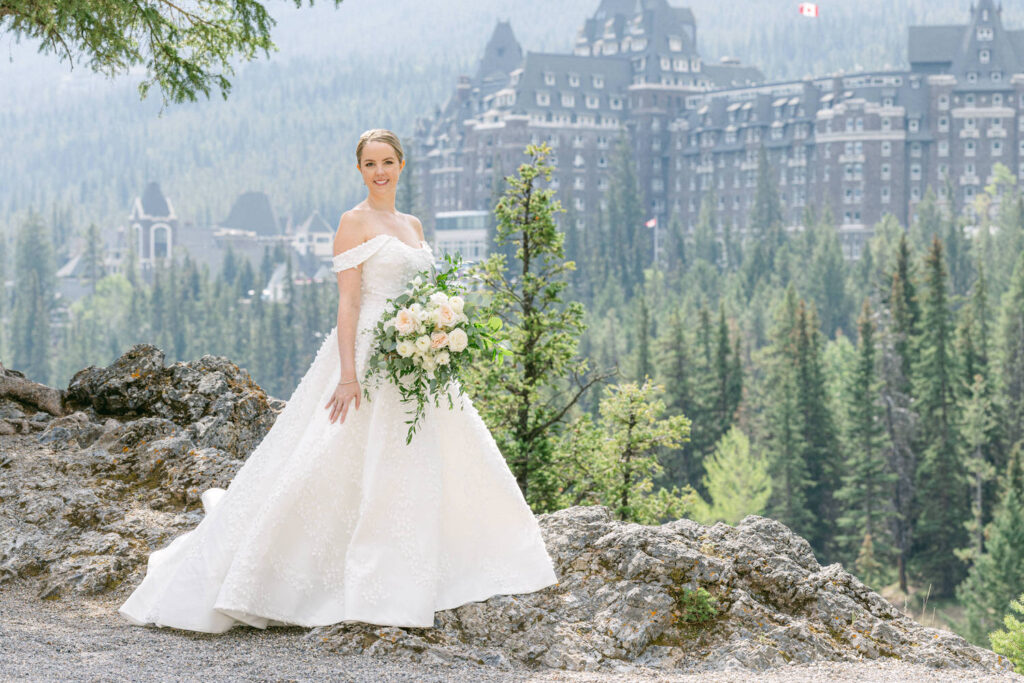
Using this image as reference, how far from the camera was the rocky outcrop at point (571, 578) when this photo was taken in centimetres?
516

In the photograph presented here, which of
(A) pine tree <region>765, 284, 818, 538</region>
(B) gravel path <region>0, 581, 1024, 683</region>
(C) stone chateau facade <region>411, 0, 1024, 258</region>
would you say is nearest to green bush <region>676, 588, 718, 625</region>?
(B) gravel path <region>0, 581, 1024, 683</region>

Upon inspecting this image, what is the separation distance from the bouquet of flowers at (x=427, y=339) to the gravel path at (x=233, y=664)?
102 cm

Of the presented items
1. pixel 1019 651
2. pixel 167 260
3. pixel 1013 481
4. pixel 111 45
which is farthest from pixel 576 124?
pixel 111 45

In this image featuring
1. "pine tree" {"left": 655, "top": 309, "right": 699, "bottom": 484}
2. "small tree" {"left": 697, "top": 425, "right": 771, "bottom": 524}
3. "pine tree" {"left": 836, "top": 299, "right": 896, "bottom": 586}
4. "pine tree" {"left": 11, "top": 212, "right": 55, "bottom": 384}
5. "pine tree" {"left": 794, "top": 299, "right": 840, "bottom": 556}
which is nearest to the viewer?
"pine tree" {"left": 836, "top": 299, "right": 896, "bottom": 586}

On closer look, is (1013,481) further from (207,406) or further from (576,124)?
(576,124)

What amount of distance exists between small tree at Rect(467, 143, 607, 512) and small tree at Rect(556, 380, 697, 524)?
0.52 m

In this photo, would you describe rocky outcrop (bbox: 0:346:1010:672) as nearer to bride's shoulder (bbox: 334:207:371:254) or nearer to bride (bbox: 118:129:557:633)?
bride (bbox: 118:129:557:633)

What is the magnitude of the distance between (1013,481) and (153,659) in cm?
4816

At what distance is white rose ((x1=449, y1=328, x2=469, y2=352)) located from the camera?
5.34 m

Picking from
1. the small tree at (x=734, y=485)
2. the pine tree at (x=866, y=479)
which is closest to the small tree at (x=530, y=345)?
the pine tree at (x=866, y=479)

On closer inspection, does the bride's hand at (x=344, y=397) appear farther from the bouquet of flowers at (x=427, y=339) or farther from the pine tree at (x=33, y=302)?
the pine tree at (x=33, y=302)

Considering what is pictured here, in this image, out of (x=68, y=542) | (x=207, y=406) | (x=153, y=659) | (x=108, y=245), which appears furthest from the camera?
(x=108, y=245)

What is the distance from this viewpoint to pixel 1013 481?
4831cm

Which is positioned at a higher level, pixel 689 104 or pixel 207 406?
pixel 689 104
